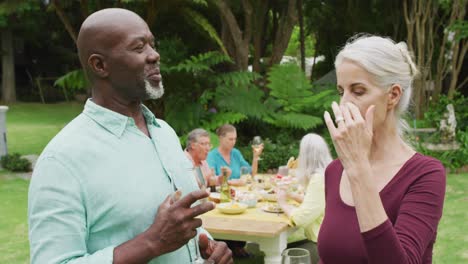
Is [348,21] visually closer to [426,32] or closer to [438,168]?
[426,32]

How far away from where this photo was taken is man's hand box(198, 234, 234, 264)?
1965mm

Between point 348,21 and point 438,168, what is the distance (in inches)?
667

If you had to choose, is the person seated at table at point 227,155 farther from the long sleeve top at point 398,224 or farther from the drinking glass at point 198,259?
the long sleeve top at point 398,224

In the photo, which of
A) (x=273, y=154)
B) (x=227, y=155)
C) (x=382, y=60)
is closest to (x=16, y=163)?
(x=273, y=154)

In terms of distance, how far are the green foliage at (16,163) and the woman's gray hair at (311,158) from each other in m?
7.32

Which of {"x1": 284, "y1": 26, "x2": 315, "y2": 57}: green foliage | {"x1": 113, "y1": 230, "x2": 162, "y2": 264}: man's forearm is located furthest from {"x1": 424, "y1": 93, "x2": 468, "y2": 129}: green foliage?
{"x1": 284, "y1": 26, "x2": 315, "y2": 57}: green foliage

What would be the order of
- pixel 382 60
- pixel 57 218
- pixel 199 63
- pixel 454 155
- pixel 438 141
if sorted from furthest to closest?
1. pixel 199 63
2. pixel 438 141
3. pixel 454 155
4. pixel 382 60
5. pixel 57 218

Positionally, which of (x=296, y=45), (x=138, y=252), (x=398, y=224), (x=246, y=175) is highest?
(x=398, y=224)

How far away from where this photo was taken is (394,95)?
1823mm

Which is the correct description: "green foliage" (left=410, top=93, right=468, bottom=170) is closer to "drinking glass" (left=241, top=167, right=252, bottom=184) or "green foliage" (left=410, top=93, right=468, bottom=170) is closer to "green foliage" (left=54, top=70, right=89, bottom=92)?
"drinking glass" (left=241, top=167, right=252, bottom=184)

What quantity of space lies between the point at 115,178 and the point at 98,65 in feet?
1.32

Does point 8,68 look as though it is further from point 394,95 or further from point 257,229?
point 394,95

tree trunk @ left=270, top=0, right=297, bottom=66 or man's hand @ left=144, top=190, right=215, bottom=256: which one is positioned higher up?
man's hand @ left=144, top=190, right=215, bottom=256

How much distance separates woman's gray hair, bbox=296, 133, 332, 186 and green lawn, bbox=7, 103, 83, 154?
929cm
